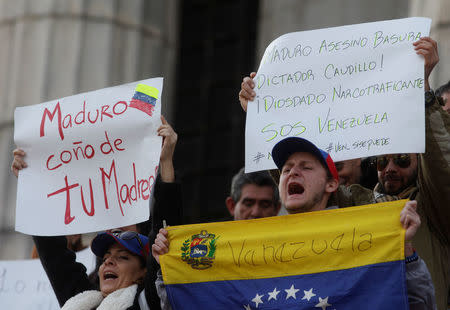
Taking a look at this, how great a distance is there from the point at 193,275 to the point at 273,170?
83 centimetres

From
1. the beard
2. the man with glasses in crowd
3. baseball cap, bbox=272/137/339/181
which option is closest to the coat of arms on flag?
the beard

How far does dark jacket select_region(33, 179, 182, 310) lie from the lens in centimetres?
507

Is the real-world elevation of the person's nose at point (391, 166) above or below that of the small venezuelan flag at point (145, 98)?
below

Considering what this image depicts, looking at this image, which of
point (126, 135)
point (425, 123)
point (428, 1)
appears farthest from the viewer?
point (428, 1)

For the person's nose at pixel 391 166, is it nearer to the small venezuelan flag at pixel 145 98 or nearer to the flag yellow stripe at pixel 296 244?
the flag yellow stripe at pixel 296 244

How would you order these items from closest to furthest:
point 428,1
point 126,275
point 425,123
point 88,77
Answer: point 425,123, point 126,275, point 428,1, point 88,77

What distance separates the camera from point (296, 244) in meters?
4.73

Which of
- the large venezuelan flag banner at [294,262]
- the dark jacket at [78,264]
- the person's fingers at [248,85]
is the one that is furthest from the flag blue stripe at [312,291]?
the person's fingers at [248,85]

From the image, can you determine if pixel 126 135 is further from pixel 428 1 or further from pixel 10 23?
pixel 10 23

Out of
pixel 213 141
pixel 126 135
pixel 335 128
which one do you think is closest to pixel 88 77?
pixel 213 141

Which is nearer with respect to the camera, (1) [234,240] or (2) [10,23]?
(1) [234,240]

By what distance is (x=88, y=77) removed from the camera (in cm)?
1031

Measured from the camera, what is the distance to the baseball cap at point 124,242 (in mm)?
5270

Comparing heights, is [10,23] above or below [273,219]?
above
